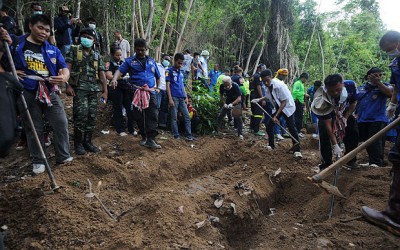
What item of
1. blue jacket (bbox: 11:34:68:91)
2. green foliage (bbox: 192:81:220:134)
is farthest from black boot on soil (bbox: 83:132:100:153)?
green foliage (bbox: 192:81:220:134)

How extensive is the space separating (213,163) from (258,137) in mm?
2732

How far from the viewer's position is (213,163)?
618cm

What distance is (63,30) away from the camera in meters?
7.10

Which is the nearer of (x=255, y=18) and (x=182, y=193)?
(x=182, y=193)

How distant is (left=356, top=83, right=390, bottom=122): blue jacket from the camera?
17.3ft

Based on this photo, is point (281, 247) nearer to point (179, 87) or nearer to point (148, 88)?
point (148, 88)

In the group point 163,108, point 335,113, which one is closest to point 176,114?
point 163,108

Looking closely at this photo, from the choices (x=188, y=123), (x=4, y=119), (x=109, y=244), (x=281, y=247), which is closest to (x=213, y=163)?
(x=188, y=123)

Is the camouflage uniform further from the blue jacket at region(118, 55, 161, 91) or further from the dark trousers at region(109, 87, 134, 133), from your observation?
the dark trousers at region(109, 87, 134, 133)

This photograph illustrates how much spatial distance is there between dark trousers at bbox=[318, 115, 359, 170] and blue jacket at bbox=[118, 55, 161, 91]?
3198mm

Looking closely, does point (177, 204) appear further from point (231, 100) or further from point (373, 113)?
point (231, 100)

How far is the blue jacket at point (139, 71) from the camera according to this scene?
18.0 feet

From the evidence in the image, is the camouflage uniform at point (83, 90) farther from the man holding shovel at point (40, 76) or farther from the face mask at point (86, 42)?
the man holding shovel at point (40, 76)

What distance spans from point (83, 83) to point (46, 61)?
2.76 feet
